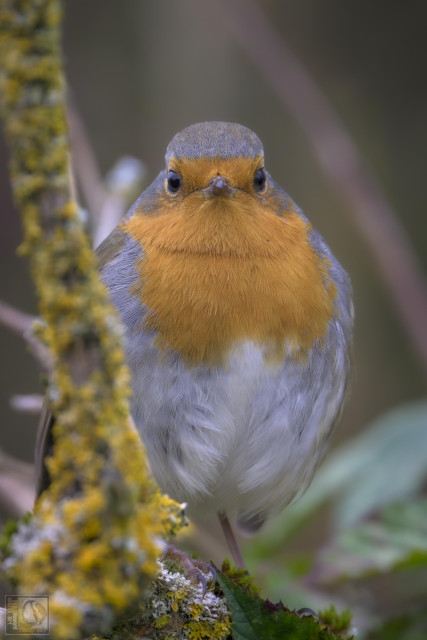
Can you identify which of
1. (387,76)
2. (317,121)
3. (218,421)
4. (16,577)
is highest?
(387,76)

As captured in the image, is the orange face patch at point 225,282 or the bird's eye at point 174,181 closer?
the orange face patch at point 225,282

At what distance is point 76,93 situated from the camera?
6.87m

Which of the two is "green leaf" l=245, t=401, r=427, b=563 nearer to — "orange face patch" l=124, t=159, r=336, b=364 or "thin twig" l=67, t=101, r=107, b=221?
"orange face patch" l=124, t=159, r=336, b=364

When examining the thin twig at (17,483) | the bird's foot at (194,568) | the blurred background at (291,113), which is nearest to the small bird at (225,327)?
the thin twig at (17,483)

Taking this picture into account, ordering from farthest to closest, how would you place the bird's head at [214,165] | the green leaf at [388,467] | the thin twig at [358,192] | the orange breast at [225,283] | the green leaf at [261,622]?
the thin twig at [358,192]
the green leaf at [388,467]
the bird's head at [214,165]
the orange breast at [225,283]
the green leaf at [261,622]

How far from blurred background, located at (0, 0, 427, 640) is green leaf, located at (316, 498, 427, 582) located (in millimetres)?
3114

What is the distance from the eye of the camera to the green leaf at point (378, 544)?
292 centimetres

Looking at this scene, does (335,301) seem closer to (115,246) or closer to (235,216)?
(235,216)

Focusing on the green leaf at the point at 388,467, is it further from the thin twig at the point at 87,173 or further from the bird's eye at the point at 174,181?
the thin twig at the point at 87,173

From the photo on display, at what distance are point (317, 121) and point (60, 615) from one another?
12.5 feet

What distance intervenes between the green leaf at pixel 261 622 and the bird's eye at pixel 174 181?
1.66 meters

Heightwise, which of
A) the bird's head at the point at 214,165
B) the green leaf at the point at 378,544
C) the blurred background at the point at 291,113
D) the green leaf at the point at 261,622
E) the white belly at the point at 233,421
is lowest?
the green leaf at the point at 261,622

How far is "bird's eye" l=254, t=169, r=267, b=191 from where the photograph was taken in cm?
308

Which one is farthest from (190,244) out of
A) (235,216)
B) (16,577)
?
(16,577)
